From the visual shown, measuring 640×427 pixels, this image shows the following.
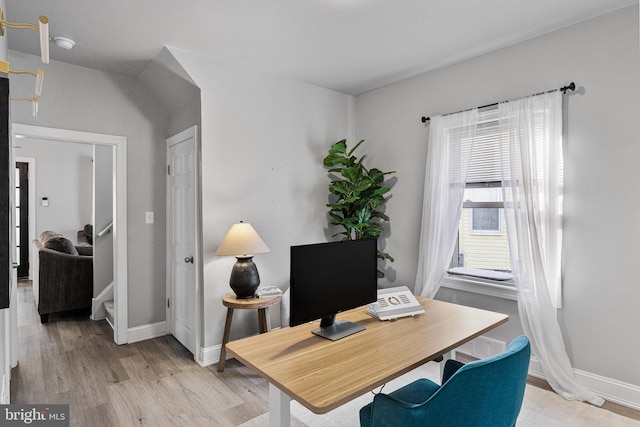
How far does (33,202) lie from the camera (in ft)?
20.5

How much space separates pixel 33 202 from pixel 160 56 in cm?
498

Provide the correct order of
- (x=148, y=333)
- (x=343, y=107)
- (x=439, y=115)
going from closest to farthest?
(x=439, y=115), (x=148, y=333), (x=343, y=107)

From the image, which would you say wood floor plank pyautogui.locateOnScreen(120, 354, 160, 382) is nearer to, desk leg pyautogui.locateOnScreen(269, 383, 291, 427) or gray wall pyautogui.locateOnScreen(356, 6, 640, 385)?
desk leg pyautogui.locateOnScreen(269, 383, 291, 427)

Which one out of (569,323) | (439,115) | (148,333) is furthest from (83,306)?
(569,323)

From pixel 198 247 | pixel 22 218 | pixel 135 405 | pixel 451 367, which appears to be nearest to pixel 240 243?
pixel 198 247

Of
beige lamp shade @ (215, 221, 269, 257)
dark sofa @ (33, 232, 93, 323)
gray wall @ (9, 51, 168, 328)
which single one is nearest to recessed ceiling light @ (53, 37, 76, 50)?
gray wall @ (9, 51, 168, 328)

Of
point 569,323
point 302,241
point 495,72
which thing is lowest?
point 569,323

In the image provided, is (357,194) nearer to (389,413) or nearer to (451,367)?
(451,367)

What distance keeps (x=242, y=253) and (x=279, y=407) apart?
1.64 metres

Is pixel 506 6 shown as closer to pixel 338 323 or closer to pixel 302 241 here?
pixel 338 323

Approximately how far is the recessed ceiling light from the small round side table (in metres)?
2.28

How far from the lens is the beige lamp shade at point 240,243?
9.51 ft

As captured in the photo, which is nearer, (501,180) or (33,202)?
(501,180)

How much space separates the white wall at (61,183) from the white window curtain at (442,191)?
6.44 m
